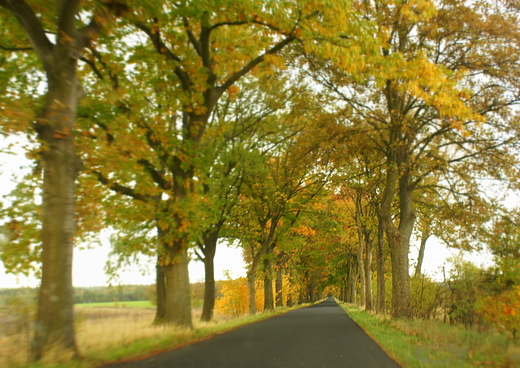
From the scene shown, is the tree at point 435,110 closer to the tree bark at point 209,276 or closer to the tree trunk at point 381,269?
the tree trunk at point 381,269

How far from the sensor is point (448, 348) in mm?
8219

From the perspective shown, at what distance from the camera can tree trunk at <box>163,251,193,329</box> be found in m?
12.1

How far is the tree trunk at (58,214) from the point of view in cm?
698

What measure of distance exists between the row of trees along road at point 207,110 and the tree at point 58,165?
2 centimetres

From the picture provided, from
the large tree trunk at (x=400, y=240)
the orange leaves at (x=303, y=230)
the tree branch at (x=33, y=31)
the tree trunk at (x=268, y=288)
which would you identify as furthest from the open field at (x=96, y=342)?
the orange leaves at (x=303, y=230)

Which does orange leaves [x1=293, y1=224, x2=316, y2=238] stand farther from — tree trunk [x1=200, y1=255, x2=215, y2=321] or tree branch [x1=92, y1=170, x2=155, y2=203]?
tree branch [x1=92, y1=170, x2=155, y2=203]

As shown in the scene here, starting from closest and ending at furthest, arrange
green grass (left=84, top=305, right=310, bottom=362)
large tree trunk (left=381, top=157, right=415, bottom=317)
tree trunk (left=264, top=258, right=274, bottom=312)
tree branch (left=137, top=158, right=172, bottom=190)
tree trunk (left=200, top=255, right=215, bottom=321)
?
1. green grass (left=84, top=305, right=310, bottom=362)
2. tree branch (left=137, top=158, right=172, bottom=190)
3. large tree trunk (left=381, top=157, right=415, bottom=317)
4. tree trunk (left=200, top=255, right=215, bottom=321)
5. tree trunk (left=264, top=258, right=274, bottom=312)

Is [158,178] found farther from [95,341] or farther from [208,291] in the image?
[208,291]

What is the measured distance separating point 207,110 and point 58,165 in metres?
6.14

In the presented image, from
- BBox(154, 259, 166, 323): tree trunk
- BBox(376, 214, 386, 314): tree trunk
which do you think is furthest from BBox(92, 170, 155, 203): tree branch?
BBox(376, 214, 386, 314): tree trunk

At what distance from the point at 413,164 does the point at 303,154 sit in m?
4.05

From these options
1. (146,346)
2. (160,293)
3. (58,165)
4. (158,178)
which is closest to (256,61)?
(158,178)

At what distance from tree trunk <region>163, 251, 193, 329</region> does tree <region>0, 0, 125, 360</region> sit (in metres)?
5.02

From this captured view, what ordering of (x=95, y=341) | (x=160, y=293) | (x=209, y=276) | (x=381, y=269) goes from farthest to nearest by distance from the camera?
(x=381, y=269), (x=209, y=276), (x=160, y=293), (x=95, y=341)
